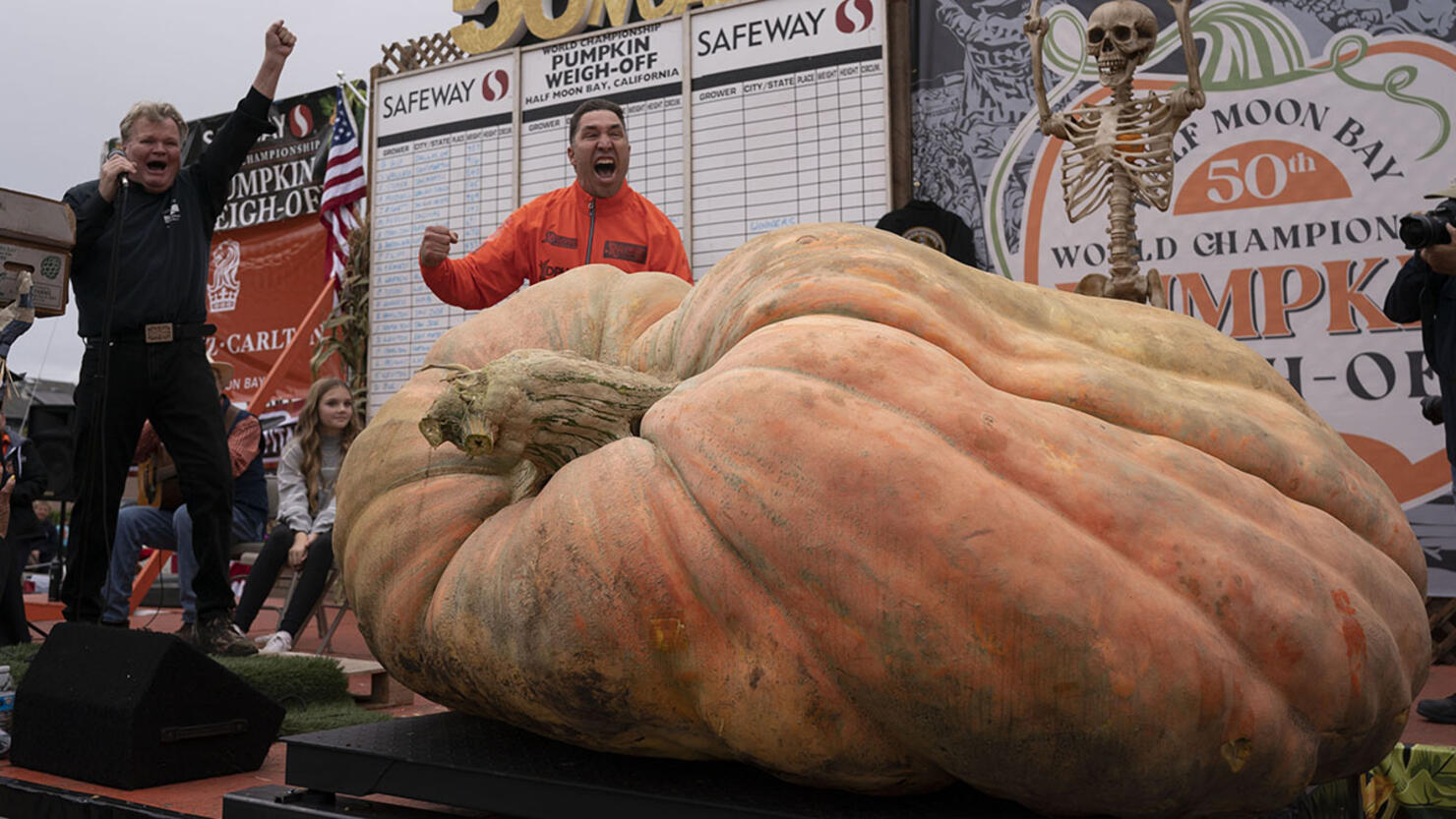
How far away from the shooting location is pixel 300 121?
7.98m

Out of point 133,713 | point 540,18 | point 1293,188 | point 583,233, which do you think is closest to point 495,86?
point 540,18

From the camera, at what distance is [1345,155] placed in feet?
13.8

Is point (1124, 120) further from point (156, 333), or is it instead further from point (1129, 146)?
point (156, 333)

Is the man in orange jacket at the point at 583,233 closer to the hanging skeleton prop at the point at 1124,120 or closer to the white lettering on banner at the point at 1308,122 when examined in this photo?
the hanging skeleton prop at the point at 1124,120

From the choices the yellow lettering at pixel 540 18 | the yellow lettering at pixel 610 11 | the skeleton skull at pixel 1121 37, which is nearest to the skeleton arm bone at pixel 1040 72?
the skeleton skull at pixel 1121 37

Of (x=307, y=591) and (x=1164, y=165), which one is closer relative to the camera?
(x=1164, y=165)

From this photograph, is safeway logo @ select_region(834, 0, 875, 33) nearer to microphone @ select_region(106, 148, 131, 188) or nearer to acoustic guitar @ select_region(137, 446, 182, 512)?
microphone @ select_region(106, 148, 131, 188)

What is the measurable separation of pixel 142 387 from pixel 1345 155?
167 inches

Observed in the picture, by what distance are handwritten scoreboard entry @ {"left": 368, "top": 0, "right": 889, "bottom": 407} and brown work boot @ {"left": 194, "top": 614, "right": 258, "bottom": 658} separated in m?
2.89

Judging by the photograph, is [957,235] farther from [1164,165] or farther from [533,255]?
[533,255]

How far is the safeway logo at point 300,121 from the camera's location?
7.95 metres

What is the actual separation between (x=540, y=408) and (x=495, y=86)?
17.6 feet

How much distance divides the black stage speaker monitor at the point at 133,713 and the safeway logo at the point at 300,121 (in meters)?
6.49

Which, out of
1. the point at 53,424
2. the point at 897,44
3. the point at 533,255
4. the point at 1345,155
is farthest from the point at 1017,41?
the point at 53,424
